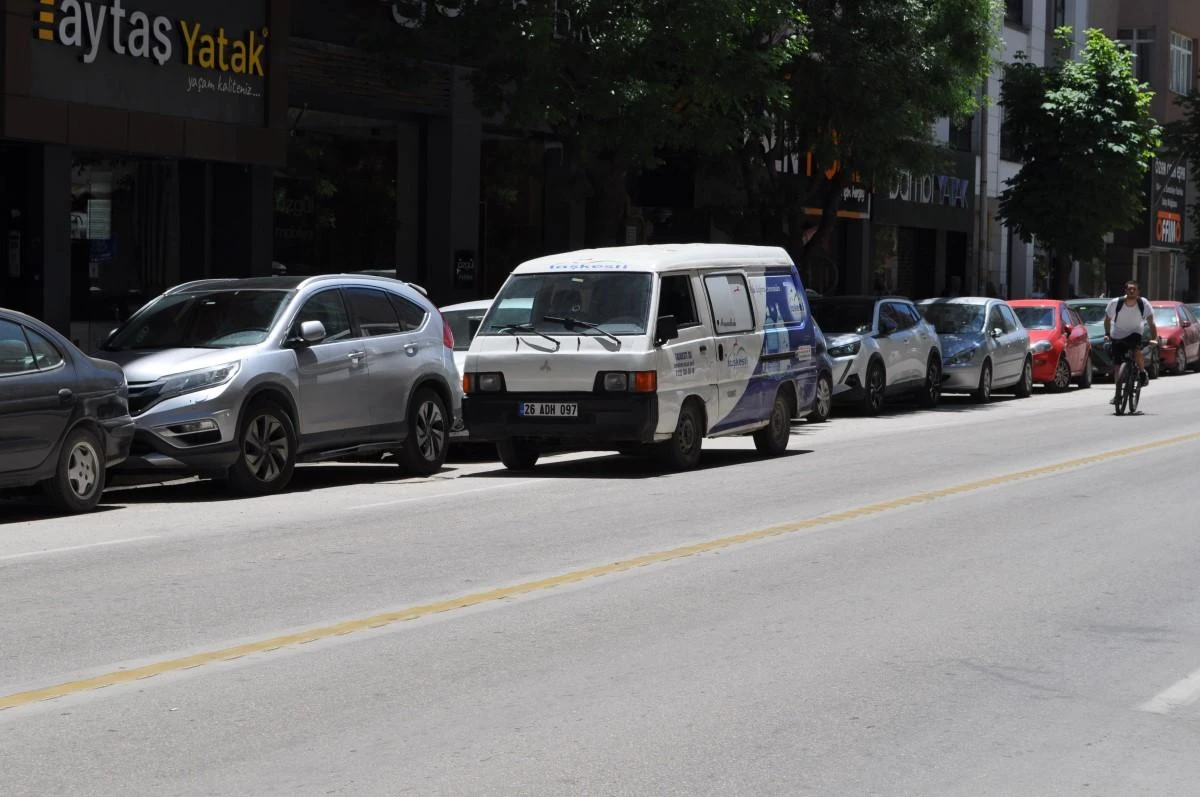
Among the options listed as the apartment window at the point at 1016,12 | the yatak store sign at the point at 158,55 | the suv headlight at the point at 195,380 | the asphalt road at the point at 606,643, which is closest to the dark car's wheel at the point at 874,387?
the yatak store sign at the point at 158,55

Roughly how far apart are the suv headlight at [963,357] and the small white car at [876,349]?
1.44 meters

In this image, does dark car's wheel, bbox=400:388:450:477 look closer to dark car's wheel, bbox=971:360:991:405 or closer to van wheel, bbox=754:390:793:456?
van wheel, bbox=754:390:793:456

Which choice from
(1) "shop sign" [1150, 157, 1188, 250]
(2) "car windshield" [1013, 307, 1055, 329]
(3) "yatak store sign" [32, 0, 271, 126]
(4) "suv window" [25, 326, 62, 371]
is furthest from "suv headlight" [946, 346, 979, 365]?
(1) "shop sign" [1150, 157, 1188, 250]

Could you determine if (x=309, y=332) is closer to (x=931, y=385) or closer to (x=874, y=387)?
(x=874, y=387)

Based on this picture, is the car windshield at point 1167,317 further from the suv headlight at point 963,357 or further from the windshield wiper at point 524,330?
the windshield wiper at point 524,330

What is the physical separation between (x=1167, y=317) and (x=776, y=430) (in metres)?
26.3

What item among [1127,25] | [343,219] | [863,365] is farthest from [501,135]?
[1127,25]

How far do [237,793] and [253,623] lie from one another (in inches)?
119

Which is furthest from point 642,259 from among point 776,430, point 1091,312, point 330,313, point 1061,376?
point 1091,312

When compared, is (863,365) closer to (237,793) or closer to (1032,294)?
(237,793)

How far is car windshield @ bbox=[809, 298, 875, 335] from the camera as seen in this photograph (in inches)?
1017

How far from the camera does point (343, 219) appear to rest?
1064 inches

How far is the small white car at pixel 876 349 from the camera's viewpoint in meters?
25.2

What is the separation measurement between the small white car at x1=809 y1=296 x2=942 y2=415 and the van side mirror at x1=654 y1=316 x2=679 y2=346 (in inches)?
368
